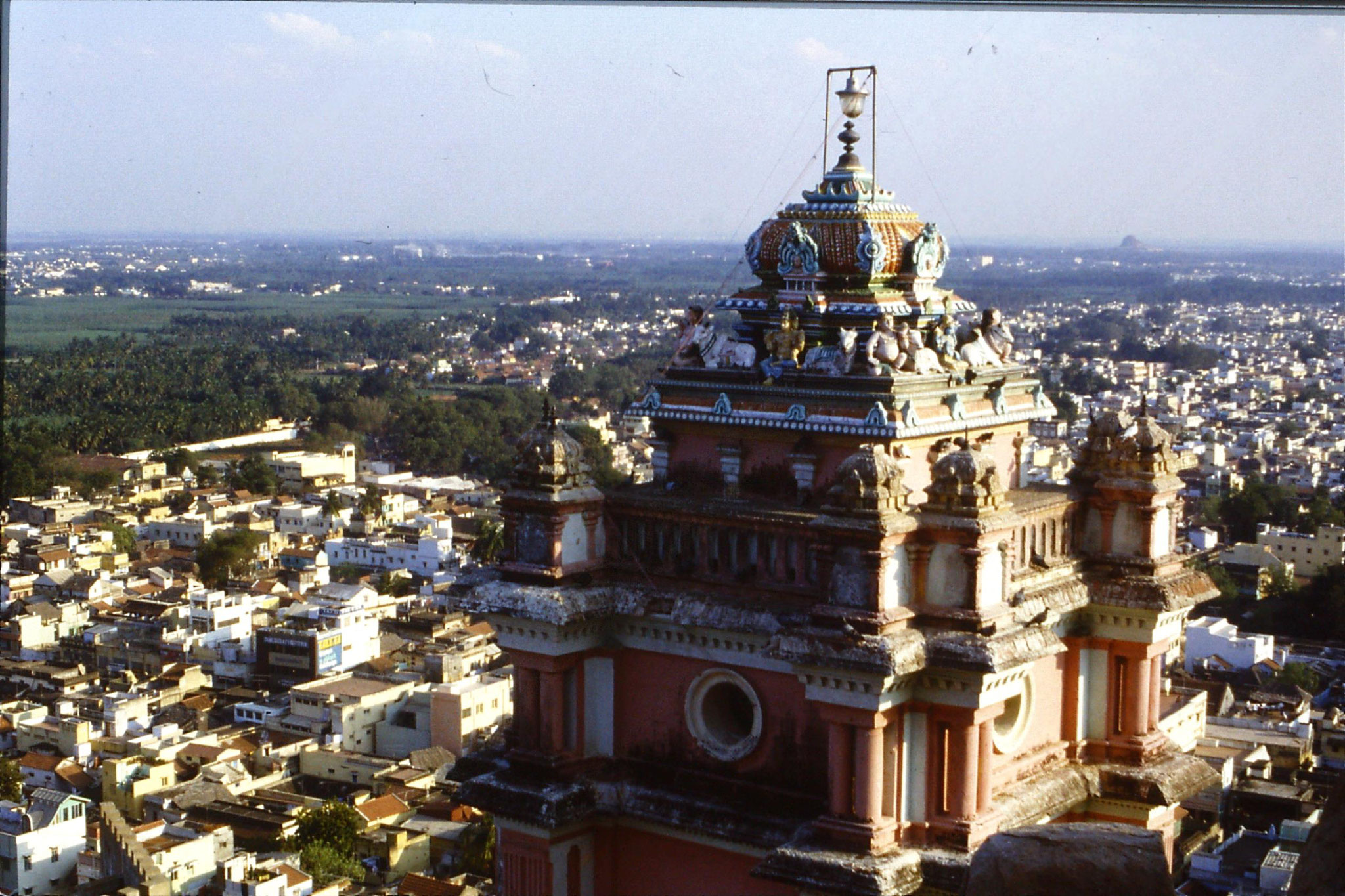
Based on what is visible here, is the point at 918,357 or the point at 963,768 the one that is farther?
the point at 918,357

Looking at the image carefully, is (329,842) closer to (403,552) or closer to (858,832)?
(858,832)

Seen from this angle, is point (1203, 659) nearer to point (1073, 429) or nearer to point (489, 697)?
point (489, 697)

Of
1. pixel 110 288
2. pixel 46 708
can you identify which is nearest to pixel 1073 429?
pixel 46 708

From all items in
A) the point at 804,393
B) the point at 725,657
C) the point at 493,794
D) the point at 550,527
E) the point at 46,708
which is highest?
the point at 804,393

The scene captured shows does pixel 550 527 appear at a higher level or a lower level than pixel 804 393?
lower

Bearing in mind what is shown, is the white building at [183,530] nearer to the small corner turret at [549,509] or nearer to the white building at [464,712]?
the white building at [464,712]

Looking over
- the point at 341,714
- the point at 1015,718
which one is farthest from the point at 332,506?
the point at 1015,718
